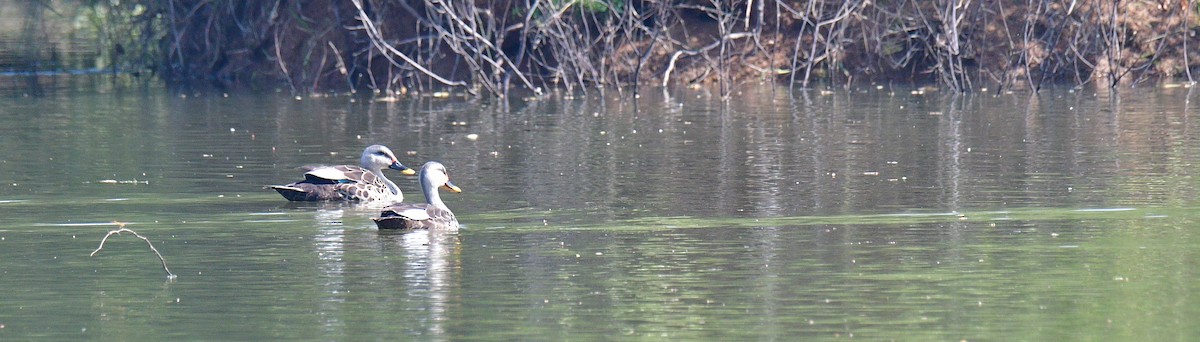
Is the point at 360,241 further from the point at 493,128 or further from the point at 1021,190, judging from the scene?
the point at 493,128

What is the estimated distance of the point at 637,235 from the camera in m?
11.7

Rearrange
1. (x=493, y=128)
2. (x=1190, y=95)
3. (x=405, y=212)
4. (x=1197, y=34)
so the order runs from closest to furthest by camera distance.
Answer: (x=405, y=212) → (x=493, y=128) → (x=1190, y=95) → (x=1197, y=34)

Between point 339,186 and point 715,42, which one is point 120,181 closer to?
point 339,186

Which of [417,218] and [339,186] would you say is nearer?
[417,218]

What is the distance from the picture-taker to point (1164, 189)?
13867mm

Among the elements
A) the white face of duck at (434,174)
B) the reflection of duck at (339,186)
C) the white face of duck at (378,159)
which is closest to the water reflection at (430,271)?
the white face of duck at (434,174)

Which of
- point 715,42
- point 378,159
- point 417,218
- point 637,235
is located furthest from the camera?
point 715,42

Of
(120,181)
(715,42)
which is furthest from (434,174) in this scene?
(715,42)

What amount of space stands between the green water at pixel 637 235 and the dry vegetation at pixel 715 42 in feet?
21.7

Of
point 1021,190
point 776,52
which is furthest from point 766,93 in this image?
point 1021,190

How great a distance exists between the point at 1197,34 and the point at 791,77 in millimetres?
6532

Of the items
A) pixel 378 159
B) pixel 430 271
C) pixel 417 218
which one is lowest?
pixel 430 271

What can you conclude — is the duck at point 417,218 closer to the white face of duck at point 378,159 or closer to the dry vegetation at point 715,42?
the white face of duck at point 378,159

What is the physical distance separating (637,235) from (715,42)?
19.3m
